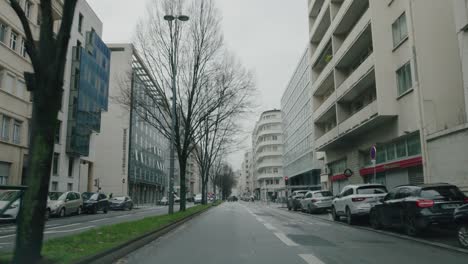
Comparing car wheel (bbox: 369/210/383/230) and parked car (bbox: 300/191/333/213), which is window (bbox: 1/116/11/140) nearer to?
parked car (bbox: 300/191/333/213)

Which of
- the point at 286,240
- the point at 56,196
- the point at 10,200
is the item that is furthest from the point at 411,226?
the point at 56,196

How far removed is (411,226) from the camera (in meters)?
12.2

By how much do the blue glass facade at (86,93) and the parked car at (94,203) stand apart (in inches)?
366

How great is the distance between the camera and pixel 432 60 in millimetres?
18812

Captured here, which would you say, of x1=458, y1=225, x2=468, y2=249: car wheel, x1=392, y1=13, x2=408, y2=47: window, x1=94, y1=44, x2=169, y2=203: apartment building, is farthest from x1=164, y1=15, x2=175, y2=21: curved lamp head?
x1=94, y1=44, x2=169, y2=203: apartment building

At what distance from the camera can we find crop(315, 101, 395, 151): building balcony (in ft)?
74.4

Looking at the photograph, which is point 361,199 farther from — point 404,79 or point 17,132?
point 17,132

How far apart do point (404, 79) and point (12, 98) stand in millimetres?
26248

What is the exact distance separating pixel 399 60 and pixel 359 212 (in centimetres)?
895

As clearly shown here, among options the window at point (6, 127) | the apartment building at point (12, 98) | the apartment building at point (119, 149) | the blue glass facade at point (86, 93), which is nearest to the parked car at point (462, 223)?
the apartment building at point (12, 98)

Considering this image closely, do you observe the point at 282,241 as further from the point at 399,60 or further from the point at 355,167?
the point at 355,167

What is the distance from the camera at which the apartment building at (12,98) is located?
28.8m

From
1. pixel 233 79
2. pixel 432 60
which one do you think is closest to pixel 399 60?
pixel 432 60

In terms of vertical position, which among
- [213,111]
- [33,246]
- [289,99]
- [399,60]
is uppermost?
[289,99]
